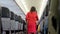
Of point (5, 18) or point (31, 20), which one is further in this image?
point (31, 20)

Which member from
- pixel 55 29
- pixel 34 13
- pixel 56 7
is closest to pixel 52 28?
pixel 55 29

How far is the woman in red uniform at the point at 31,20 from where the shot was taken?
16.7 ft

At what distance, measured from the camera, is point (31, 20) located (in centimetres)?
518

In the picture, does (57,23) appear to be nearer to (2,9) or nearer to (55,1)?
(55,1)

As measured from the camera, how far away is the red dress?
5.10m

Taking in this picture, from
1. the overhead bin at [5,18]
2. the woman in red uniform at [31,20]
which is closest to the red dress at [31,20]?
the woman in red uniform at [31,20]

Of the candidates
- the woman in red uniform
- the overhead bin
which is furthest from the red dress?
the overhead bin

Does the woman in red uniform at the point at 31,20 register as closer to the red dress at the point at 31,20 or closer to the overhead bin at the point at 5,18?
the red dress at the point at 31,20

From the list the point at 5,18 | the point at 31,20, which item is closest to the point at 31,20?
the point at 31,20

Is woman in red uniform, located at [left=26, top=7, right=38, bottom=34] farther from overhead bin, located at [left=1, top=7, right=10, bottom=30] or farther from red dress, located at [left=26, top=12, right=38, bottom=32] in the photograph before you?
overhead bin, located at [left=1, top=7, right=10, bottom=30]

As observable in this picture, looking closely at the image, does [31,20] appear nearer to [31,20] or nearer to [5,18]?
[31,20]

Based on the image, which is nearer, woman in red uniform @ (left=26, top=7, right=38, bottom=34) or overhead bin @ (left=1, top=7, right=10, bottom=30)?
overhead bin @ (left=1, top=7, right=10, bottom=30)

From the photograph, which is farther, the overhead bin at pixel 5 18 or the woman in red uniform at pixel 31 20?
the woman in red uniform at pixel 31 20

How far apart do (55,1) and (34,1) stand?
10.5m
